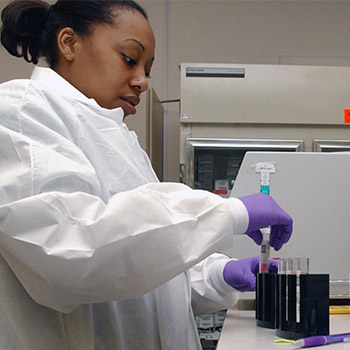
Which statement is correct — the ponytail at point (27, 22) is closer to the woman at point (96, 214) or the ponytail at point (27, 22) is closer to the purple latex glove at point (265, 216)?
the woman at point (96, 214)

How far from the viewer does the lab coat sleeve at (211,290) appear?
3.93 ft

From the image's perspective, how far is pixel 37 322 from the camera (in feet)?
2.85

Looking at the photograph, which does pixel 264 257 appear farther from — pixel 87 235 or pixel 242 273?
pixel 87 235

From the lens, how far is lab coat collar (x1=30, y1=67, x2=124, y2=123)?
40.4 inches

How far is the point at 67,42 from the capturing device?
1.14 metres

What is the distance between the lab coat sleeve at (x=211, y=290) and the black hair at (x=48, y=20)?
62 cm

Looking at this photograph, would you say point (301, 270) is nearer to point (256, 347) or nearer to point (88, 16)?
point (256, 347)

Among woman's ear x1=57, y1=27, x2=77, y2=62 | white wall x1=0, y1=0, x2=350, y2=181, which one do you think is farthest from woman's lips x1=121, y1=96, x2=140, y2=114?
white wall x1=0, y1=0, x2=350, y2=181

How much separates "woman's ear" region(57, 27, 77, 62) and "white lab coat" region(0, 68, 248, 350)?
17 cm

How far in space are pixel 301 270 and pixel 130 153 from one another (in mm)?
408

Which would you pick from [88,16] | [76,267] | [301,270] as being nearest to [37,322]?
[76,267]

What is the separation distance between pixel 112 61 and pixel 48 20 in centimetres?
22

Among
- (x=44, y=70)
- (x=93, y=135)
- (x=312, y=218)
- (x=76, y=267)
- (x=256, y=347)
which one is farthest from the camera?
(x=312, y=218)

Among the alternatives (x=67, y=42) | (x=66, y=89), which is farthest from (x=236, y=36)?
(x=66, y=89)
